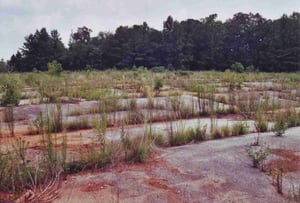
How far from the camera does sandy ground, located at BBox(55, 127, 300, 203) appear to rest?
9.48 feet

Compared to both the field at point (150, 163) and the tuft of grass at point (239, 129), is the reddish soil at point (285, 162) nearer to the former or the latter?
the field at point (150, 163)

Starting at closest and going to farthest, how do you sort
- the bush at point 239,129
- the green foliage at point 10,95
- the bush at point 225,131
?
1. the bush at point 225,131
2. the bush at point 239,129
3. the green foliage at point 10,95

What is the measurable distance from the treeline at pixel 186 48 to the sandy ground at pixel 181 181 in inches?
1039

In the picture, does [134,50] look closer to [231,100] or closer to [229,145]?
[231,100]

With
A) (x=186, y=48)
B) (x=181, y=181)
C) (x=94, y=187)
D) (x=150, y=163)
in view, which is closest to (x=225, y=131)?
(x=150, y=163)

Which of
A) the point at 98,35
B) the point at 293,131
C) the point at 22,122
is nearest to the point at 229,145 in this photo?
the point at 293,131

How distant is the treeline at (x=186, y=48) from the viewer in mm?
31047

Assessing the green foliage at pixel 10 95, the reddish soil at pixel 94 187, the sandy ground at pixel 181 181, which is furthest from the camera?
the green foliage at pixel 10 95

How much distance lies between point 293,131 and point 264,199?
3.00 m

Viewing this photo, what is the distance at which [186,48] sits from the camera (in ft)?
A: 111

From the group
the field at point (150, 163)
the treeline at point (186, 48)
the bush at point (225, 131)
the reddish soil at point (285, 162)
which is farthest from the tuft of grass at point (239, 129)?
the treeline at point (186, 48)

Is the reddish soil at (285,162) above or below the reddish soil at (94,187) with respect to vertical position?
below

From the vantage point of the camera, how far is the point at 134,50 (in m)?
33.4

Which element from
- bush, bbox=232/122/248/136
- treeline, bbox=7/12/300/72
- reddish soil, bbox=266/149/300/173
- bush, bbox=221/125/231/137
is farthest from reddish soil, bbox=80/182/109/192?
treeline, bbox=7/12/300/72
